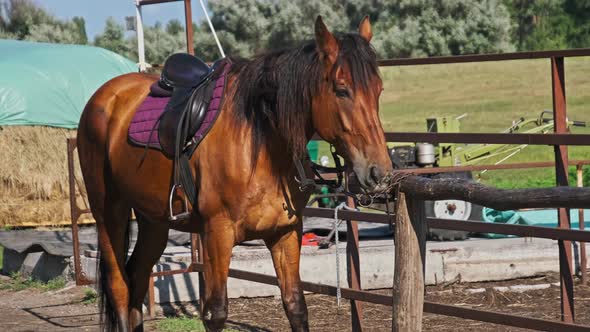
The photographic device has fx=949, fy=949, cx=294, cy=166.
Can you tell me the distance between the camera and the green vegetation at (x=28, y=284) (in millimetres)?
8470

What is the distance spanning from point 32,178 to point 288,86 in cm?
1109

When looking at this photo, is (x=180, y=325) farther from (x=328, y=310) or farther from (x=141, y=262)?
(x=328, y=310)

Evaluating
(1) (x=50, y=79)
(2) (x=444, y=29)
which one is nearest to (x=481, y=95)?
(2) (x=444, y=29)

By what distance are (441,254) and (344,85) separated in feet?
13.3

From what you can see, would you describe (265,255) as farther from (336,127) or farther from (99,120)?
(336,127)

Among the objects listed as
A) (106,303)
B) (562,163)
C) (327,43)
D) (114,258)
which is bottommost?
(106,303)

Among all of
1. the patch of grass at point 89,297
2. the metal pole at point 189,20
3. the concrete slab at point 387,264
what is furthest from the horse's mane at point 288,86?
the patch of grass at point 89,297

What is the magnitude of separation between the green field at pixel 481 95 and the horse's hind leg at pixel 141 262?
626 inches

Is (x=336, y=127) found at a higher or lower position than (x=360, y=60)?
lower

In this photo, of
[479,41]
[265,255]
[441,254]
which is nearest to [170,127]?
[265,255]

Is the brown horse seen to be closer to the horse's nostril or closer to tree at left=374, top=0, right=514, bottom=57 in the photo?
the horse's nostril

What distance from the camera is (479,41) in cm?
2939

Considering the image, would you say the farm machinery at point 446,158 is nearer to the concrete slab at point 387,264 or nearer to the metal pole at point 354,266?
the concrete slab at point 387,264

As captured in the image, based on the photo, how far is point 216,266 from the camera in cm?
462
